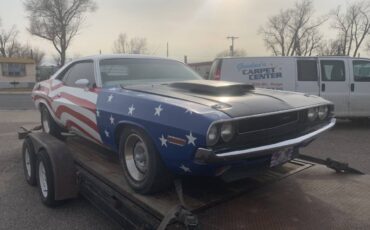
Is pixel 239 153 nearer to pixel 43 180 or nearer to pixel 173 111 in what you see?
pixel 173 111

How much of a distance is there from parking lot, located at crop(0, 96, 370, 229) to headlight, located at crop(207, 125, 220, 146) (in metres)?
1.62

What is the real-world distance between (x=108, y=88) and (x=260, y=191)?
1836 mm

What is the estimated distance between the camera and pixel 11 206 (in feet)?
13.7

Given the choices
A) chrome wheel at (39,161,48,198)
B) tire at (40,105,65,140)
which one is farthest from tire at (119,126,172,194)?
tire at (40,105,65,140)

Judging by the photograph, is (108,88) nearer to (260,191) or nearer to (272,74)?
(260,191)

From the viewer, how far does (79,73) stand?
459cm

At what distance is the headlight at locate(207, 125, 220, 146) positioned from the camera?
2424 millimetres

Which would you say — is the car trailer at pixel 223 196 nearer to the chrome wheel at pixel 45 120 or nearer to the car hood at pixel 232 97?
the car hood at pixel 232 97

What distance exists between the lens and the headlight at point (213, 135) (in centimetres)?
242

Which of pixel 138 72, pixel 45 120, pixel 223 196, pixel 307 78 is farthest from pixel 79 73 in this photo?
pixel 307 78

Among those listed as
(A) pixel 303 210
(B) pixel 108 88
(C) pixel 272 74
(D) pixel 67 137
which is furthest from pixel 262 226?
(C) pixel 272 74

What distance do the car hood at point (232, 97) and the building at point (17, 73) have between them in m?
42.0

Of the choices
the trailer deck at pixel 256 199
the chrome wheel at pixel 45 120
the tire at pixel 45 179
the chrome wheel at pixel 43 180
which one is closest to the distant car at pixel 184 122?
the trailer deck at pixel 256 199

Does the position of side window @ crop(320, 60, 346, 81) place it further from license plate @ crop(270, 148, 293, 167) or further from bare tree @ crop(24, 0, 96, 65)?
bare tree @ crop(24, 0, 96, 65)
